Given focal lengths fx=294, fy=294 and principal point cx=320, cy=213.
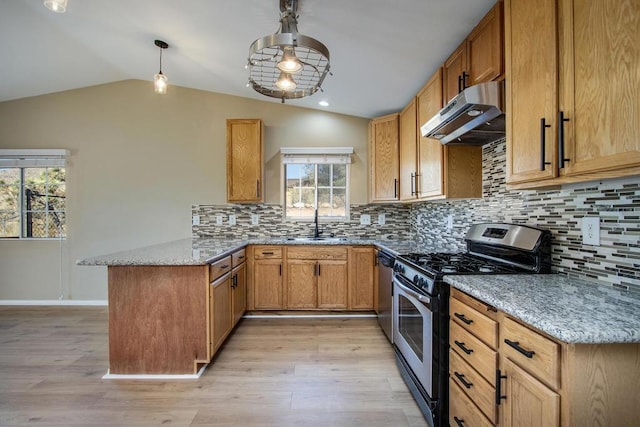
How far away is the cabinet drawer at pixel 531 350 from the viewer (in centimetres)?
86

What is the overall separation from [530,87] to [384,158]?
2103 millimetres

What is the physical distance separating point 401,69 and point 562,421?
242cm

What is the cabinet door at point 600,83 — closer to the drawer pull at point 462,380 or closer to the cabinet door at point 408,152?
the drawer pull at point 462,380

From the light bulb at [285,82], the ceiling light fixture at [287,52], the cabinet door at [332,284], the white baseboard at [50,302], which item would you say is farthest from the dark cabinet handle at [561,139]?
the white baseboard at [50,302]

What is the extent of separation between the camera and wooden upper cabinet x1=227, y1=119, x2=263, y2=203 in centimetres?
351

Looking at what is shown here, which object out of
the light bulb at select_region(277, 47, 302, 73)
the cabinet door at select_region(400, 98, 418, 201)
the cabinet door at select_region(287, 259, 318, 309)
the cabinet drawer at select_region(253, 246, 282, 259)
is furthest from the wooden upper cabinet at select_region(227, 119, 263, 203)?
the light bulb at select_region(277, 47, 302, 73)

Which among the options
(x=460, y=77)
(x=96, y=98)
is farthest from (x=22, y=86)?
(x=460, y=77)

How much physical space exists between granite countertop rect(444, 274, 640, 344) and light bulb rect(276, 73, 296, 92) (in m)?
1.43

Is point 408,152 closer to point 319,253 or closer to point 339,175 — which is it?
point 339,175

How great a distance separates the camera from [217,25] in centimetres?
235

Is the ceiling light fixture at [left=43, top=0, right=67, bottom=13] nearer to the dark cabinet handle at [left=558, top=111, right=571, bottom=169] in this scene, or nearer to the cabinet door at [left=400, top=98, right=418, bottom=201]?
the dark cabinet handle at [left=558, top=111, right=571, bottom=169]

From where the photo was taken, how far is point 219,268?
242 centimetres

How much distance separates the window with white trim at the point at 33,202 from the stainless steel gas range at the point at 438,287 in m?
4.34

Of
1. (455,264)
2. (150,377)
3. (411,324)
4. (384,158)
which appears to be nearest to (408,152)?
(384,158)
